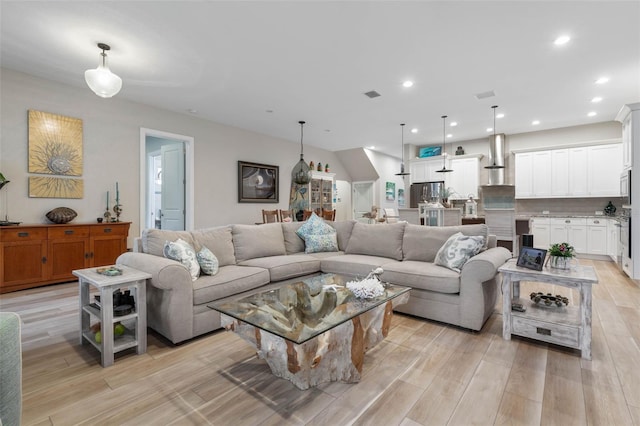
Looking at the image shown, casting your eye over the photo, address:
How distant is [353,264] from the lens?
3305 millimetres

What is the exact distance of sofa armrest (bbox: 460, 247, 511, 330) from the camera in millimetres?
2529

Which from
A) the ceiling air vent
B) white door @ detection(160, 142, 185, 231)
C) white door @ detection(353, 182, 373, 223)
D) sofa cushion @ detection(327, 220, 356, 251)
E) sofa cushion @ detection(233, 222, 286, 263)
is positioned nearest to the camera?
sofa cushion @ detection(233, 222, 286, 263)

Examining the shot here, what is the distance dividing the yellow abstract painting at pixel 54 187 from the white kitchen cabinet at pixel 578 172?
9.09 meters

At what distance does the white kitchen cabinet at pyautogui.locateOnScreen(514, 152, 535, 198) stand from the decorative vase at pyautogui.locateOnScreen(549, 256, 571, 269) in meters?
5.46

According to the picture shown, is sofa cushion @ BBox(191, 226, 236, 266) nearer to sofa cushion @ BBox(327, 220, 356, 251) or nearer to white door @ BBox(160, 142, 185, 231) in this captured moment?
sofa cushion @ BBox(327, 220, 356, 251)

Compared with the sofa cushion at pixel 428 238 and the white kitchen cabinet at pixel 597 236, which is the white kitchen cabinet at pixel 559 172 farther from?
the sofa cushion at pixel 428 238

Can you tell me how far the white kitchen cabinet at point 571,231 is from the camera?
621 cm

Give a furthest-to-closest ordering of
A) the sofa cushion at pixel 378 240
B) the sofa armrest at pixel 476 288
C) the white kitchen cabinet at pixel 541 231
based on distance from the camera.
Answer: the white kitchen cabinet at pixel 541 231 < the sofa cushion at pixel 378 240 < the sofa armrest at pixel 476 288

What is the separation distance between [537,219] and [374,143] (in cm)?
415

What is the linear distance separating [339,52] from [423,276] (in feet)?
8.39

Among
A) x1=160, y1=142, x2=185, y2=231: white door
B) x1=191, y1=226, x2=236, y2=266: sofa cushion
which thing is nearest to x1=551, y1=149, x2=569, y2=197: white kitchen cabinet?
x1=191, y1=226, x2=236, y2=266: sofa cushion

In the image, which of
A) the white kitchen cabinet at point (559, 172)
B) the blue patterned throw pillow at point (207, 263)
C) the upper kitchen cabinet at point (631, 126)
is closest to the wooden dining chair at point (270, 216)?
the blue patterned throw pillow at point (207, 263)

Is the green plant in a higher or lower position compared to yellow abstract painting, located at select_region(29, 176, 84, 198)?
lower

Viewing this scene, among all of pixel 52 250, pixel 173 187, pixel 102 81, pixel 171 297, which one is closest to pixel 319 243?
pixel 171 297
